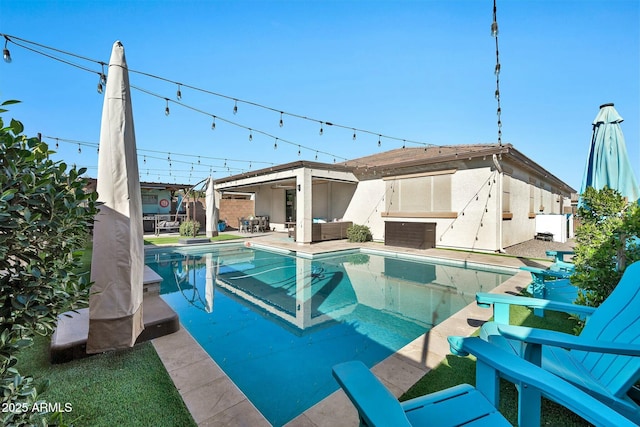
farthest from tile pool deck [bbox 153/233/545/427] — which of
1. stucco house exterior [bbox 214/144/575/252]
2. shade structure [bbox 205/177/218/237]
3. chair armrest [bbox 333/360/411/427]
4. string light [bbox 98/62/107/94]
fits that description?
shade structure [bbox 205/177/218/237]

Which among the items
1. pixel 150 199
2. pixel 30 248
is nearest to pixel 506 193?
pixel 30 248

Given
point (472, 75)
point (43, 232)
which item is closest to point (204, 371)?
point (43, 232)

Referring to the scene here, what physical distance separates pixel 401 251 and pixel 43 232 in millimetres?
10159

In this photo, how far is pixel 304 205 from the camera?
1173cm

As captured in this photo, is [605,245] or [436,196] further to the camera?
[436,196]

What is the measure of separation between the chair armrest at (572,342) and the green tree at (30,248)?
2.50 metres

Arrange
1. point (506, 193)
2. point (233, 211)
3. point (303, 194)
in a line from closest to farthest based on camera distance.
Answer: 1. point (506, 193)
2. point (303, 194)
3. point (233, 211)

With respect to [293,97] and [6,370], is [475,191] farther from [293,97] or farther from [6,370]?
[6,370]

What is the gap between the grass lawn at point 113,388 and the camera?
205 cm

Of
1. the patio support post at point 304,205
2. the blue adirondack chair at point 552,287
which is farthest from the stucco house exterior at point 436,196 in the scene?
the blue adirondack chair at point 552,287

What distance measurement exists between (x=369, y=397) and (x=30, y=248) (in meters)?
1.65

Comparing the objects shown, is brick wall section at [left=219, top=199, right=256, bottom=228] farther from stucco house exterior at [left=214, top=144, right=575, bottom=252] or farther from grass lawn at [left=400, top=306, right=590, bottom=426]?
grass lawn at [left=400, top=306, right=590, bottom=426]

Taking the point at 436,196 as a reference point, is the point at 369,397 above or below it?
below

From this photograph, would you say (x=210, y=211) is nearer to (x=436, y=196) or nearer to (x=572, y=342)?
(x=436, y=196)
